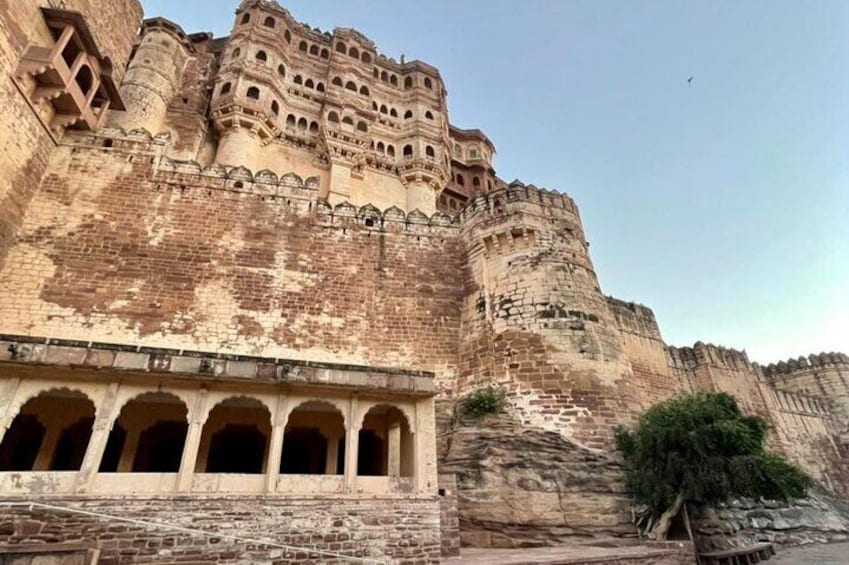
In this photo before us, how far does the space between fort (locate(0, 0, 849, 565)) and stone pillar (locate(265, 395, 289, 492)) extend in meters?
0.04

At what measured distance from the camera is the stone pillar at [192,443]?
6609 mm

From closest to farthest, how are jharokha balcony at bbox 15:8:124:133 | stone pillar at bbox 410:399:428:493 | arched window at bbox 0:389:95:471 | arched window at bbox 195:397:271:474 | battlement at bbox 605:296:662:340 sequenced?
stone pillar at bbox 410:399:428:493, arched window at bbox 0:389:95:471, arched window at bbox 195:397:271:474, jharokha balcony at bbox 15:8:124:133, battlement at bbox 605:296:662:340

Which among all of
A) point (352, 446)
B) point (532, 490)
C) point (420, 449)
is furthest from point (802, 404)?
point (352, 446)

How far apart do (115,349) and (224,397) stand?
5.90 ft

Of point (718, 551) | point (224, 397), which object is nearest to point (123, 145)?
point (224, 397)

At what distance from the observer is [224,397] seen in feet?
24.4

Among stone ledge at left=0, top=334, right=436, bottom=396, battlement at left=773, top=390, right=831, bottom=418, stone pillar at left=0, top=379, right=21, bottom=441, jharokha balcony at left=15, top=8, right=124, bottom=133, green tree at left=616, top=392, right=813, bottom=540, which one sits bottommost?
green tree at left=616, top=392, right=813, bottom=540

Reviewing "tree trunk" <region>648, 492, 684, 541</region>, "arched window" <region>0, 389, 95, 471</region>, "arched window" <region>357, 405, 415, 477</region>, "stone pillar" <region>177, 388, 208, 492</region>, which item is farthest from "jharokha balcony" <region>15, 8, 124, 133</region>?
"tree trunk" <region>648, 492, 684, 541</region>

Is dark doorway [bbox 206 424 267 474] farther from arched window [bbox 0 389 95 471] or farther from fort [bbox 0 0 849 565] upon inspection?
arched window [bbox 0 389 95 471]

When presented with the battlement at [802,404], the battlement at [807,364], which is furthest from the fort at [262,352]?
the battlement at [807,364]

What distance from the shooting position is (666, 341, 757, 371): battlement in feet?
65.2

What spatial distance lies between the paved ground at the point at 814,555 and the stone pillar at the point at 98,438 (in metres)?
13.5

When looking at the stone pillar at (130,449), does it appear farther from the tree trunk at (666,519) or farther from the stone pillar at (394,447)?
the tree trunk at (666,519)

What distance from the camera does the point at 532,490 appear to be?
30.1 ft
